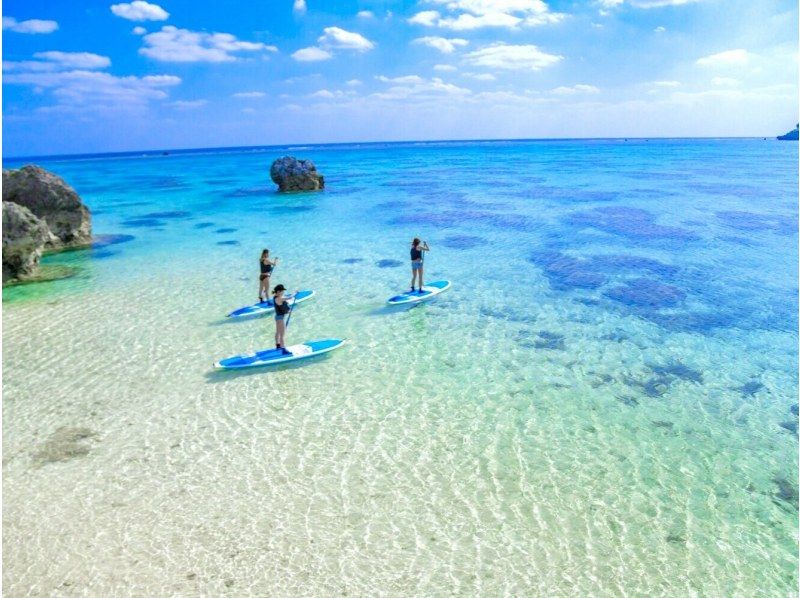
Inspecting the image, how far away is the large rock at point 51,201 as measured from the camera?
3156cm

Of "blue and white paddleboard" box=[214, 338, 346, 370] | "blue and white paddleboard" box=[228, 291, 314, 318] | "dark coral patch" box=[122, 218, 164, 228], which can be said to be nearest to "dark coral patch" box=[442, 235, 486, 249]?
"blue and white paddleboard" box=[228, 291, 314, 318]

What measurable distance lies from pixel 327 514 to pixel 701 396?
389 inches

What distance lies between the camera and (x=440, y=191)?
2298 inches

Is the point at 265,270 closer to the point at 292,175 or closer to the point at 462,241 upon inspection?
the point at 462,241

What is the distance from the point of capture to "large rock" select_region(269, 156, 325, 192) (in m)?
55.5

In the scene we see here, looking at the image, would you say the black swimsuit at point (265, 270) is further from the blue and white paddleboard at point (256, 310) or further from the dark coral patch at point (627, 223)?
the dark coral patch at point (627, 223)

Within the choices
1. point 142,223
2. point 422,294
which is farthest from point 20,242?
point 422,294

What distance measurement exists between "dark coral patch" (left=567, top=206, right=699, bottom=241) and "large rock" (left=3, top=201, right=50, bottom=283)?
3162 centimetres

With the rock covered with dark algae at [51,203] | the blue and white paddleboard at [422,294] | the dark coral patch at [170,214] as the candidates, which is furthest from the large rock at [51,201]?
the blue and white paddleboard at [422,294]

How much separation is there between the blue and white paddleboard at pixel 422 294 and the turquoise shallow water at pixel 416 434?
560 mm

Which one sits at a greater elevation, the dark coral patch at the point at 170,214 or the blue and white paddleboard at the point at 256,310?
the dark coral patch at the point at 170,214

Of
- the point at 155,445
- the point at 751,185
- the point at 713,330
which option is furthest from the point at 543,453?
the point at 751,185

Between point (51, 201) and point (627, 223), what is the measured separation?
37132mm

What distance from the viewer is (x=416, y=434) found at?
12047 millimetres
